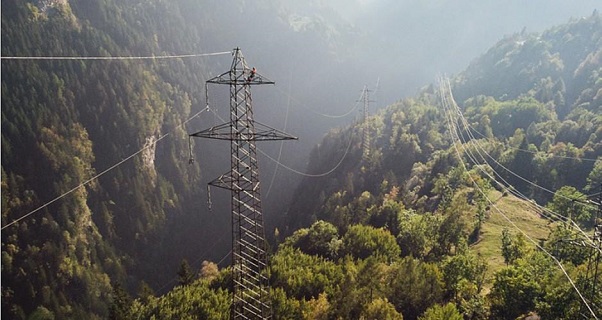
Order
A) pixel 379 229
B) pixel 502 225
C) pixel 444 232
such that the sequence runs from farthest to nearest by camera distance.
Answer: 1. pixel 502 225
2. pixel 379 229
3. pixel 444 232

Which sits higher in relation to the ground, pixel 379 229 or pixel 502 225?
pixel 379 229

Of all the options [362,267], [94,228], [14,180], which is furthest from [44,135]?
[362,267]

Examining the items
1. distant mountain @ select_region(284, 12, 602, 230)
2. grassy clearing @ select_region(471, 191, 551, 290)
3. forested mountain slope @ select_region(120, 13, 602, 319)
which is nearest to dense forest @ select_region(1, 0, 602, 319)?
forested mountain slope @ select_region(120, 13, 602, 319)

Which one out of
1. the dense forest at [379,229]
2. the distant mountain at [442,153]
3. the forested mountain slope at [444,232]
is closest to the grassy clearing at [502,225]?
the forested mountain slope at [444,232]

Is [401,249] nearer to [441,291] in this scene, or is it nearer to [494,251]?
[494,251]

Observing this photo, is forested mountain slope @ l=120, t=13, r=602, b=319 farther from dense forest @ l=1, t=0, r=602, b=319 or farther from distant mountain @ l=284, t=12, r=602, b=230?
distant mountain @ l=284, t=12, r=602, b=230

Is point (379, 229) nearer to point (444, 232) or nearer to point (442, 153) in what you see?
point (444, 232)

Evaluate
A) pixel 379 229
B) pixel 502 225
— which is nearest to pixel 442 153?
pixel 502 225

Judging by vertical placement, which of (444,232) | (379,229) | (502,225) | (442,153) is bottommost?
(502,225)
